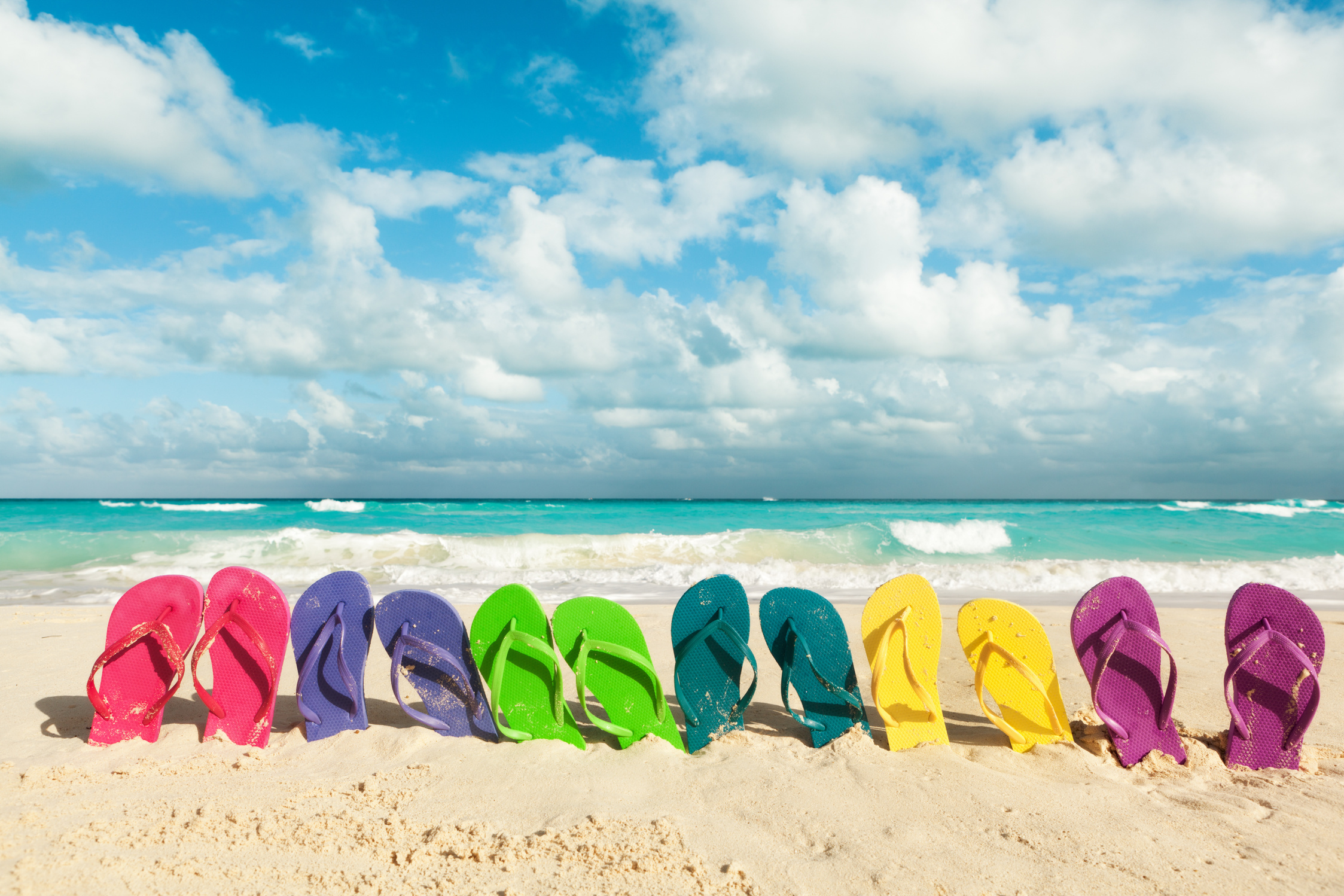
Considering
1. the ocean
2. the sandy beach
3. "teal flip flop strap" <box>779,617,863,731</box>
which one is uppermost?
"teal flip flop strap" <box>779,617,863,731</box>

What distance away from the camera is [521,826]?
246cm

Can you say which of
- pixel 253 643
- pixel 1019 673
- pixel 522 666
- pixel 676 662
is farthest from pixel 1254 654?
pixel 253 643

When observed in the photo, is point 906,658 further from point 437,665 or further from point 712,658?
point 437,665

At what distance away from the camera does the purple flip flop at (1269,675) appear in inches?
118

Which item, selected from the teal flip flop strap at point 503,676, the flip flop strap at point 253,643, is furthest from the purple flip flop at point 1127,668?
the flip flop strap at point 253,643

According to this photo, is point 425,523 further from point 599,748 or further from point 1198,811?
point 1198,811

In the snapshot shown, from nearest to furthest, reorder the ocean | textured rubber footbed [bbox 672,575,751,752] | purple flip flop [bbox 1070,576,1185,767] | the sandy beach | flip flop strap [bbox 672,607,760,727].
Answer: the sandy beach, purple flip flop [bbox 1070,576,1185,767], flip flop strap [bbox 672,607,760,727], textured rubber footbed [bbox 672,575,751,752], the ocean

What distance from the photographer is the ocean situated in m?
9.74

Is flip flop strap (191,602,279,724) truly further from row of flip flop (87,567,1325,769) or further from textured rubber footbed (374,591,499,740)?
textured rubber footbed (374,591,499,740)

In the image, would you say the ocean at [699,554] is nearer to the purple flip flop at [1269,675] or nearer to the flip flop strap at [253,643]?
the flip flop strap at [253,643]

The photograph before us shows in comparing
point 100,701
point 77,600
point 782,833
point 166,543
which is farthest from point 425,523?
point 782,833

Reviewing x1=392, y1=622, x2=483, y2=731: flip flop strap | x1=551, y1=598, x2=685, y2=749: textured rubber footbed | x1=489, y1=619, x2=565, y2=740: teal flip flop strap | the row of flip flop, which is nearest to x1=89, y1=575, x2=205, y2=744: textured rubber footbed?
the row of flip flop

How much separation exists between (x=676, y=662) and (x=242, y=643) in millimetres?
2197

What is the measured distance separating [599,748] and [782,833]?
107cm
